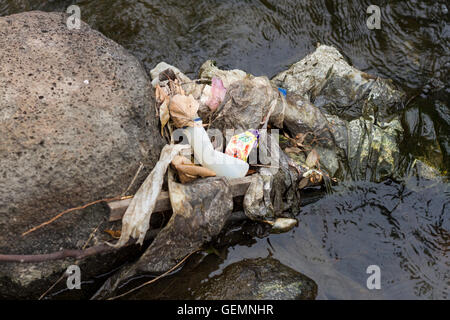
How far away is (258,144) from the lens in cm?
340

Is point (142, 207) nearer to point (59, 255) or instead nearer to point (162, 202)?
point (162, 202)

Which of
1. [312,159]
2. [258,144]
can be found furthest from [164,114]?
[312,159]

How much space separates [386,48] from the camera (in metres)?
4.71

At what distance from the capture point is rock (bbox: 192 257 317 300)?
296cm

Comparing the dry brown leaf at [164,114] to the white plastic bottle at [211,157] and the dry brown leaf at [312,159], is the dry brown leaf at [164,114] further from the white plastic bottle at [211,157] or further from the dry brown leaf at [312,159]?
the dry brown leaf at [312,159]

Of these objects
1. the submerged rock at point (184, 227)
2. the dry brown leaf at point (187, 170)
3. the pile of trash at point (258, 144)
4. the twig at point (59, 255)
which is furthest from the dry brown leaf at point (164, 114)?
the twig at point (59, 255)

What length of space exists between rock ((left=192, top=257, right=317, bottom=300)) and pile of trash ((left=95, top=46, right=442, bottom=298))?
1.09 ft

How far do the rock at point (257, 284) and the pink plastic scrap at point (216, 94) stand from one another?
1.34 m

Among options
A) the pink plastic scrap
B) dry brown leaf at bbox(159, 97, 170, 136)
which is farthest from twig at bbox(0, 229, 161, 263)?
the pink plastic scrap

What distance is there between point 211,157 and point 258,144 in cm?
50

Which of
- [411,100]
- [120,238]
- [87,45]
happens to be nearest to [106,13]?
[87,45]

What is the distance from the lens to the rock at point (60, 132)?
2.60 meters
